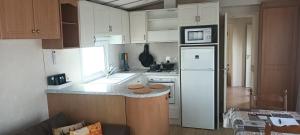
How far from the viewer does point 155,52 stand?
4793 mm

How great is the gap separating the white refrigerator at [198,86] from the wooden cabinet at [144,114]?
1.23 meters

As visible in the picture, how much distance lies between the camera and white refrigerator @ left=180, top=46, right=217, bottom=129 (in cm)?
377

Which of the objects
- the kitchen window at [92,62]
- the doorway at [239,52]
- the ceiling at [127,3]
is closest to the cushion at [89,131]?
the kitchen window at [92,62]

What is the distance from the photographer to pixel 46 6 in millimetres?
2373

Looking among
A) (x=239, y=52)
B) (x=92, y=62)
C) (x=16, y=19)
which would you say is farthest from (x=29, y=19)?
(x=239, y=52)

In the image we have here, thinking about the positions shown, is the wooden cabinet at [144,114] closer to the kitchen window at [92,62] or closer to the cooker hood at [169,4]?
the kitchen window at [92,62]

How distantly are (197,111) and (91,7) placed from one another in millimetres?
2382

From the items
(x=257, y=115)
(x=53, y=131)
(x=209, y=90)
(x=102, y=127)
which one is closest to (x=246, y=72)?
(x=209, y=90)

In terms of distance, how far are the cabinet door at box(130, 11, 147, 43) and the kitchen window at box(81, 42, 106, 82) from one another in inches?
26.8

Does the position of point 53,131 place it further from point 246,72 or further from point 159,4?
point 246,72

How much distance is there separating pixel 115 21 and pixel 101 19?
48cm

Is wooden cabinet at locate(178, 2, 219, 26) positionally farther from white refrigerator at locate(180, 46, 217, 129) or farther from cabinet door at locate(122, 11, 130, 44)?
cabinet door at locate(122, 11, 130, 44)

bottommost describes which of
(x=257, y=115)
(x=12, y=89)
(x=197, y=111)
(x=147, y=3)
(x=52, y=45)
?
(x=197, y=111)

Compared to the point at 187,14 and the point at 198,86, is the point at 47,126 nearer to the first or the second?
the point at 198,86
